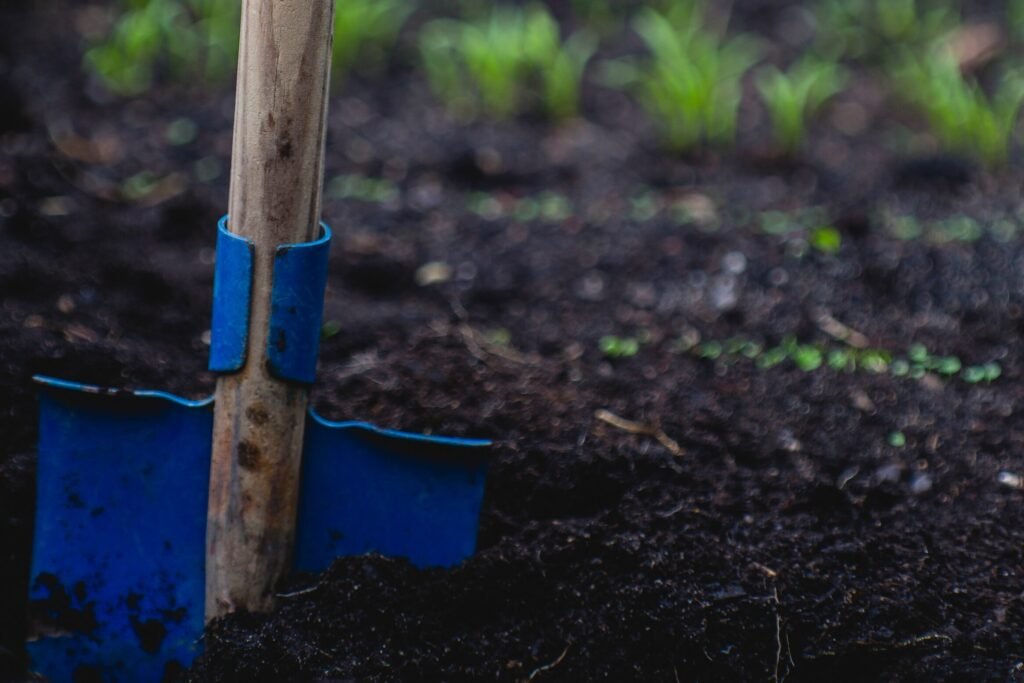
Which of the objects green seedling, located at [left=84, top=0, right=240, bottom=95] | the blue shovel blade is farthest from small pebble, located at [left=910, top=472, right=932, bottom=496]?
green seedling, located at [left=84, top=0, right=240, bottom=95]

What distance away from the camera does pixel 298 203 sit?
1.37 meters

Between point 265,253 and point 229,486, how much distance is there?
13.2 inches

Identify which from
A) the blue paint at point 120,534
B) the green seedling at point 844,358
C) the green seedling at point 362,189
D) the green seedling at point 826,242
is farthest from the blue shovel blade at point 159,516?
the green seedling at point 362,189

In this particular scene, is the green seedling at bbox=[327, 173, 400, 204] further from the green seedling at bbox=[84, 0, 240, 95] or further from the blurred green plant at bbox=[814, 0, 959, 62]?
the blurred green plant at bbox=[814, 0, 959, 62]

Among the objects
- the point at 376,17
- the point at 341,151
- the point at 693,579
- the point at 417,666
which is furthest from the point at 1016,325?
the point at 376,17

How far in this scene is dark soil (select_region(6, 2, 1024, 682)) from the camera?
1501mm

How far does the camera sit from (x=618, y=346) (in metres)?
2.34

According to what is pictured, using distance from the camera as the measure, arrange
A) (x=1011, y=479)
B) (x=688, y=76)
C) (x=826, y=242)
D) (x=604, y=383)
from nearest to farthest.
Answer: (x=1011, y=479) < (x=604, y=383) < (x=826, y=242) < (x=688, y=76)

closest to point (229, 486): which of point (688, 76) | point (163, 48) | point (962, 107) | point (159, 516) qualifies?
point (159, 516)

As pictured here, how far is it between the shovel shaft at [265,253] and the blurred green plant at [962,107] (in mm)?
2511

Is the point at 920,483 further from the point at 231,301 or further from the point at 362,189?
the point at 362,189

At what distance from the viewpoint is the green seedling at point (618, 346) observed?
2312 millimetres

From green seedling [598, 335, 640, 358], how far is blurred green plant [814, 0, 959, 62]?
2.30 metres

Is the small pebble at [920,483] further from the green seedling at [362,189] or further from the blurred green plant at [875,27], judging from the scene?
the blurred green plant at [875,27]
